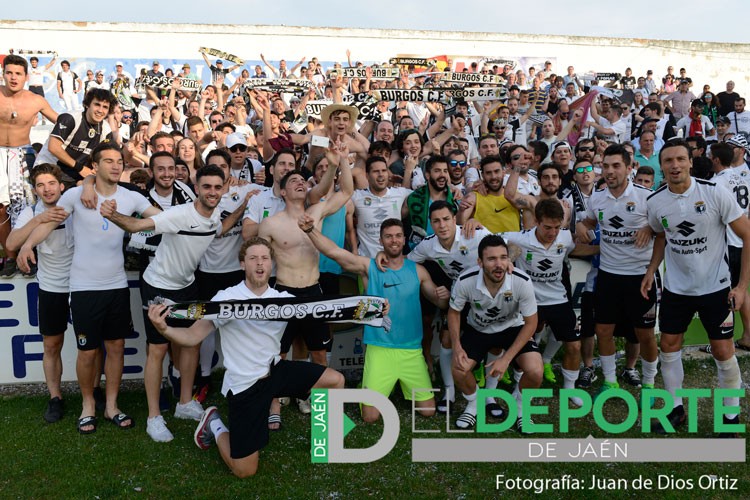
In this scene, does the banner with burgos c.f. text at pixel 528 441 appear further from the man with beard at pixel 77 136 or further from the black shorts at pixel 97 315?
the man with beard at pixel 77 136

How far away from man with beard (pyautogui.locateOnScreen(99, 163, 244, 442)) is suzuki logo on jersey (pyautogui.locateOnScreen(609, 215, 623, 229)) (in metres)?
3.75

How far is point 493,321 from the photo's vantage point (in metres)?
5.28

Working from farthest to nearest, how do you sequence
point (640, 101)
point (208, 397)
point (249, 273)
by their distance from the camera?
1. point (640, 101)
2. point (208, 397)
3. point (249, 273)

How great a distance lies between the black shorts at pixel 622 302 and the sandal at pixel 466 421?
5.47 ft

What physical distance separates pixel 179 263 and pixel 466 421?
2988 millimetres

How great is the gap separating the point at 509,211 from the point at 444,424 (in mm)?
2410

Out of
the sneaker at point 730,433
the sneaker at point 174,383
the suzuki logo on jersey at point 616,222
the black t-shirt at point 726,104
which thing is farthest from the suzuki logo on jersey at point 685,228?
the black t-shirt at point 726,104

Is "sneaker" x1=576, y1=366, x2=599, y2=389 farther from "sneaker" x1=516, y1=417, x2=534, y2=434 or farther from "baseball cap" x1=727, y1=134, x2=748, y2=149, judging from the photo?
"baseball cap" x1=727, y1=134, x2=748, y2=149

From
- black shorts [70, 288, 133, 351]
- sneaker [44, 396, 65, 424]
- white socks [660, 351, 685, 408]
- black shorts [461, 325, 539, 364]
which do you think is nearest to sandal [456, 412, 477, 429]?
black shorts [461, 325, 539, 364]

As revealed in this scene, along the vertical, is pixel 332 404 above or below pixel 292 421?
above

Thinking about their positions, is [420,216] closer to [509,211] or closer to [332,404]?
[509,211]

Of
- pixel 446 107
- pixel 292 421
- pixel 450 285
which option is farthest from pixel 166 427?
pixel 446 107

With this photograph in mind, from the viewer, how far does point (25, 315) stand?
600 centimetres

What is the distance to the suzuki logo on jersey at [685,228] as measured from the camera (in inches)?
192
